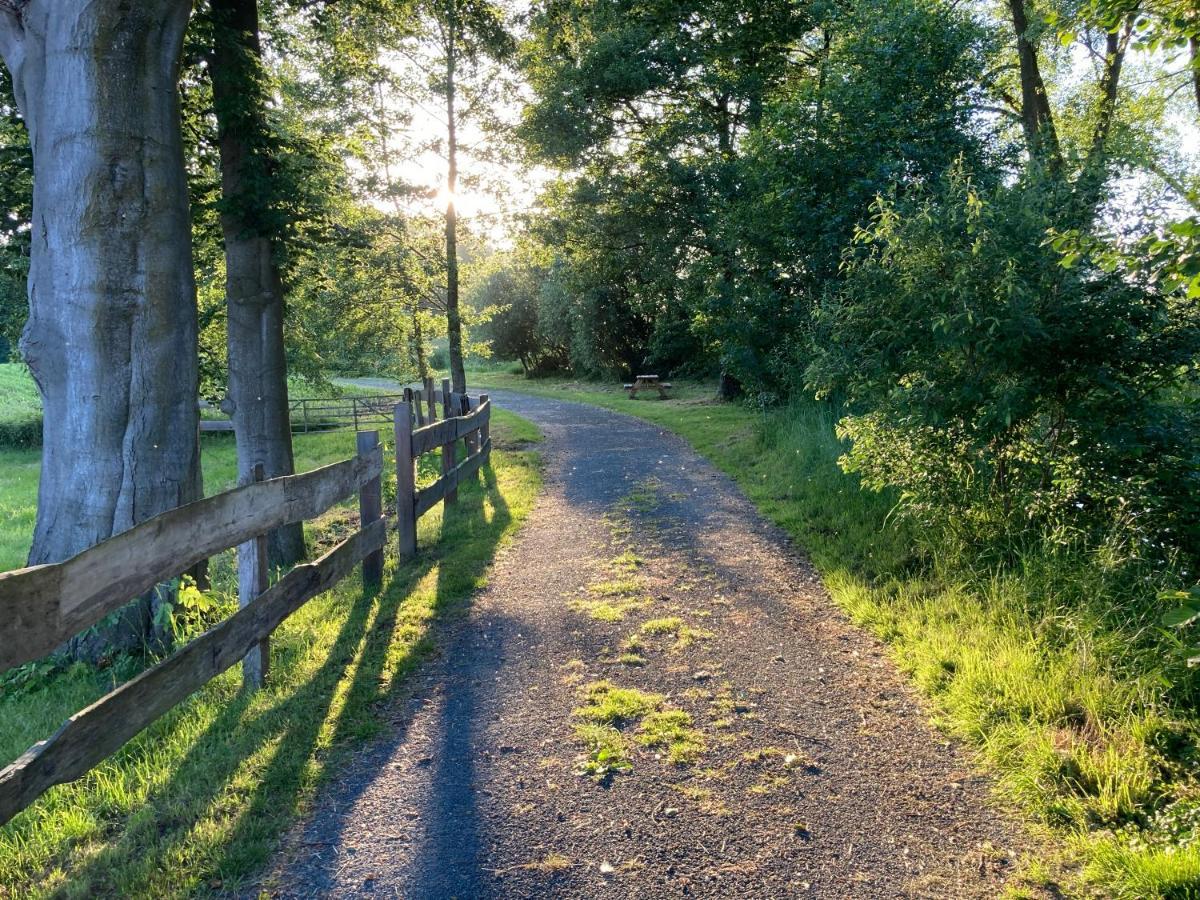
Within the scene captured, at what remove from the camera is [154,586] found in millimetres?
3525

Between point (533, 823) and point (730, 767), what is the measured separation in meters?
1.01

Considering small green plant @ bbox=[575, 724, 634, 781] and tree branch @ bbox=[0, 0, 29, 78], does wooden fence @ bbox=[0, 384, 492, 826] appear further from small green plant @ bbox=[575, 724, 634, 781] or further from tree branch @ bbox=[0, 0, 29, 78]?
tree branch @ bbox=[0, 0, 29, 78]

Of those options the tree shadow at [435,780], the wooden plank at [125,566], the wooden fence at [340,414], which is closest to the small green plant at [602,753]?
the tree shadow at [435,780]

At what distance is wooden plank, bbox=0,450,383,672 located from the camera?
105 inches

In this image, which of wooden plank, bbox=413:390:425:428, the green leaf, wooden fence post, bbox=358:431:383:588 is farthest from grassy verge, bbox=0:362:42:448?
the green leaf

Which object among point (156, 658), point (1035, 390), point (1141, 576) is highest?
point (1035, 390)

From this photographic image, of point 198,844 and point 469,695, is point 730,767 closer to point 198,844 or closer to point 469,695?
point 469,695

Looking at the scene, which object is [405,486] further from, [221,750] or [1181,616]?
[1181,616]

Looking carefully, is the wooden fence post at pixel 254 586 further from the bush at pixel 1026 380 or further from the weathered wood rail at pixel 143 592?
the bush at pixel 1026 380

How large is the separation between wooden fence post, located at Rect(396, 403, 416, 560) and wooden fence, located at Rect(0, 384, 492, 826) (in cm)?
110

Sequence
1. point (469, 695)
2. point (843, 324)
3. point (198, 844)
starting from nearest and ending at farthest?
point (198, 844) → point (469, 695) → point (843, 324)

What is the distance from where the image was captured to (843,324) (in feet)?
23.7

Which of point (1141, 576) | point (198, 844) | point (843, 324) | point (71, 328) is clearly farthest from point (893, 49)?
point (198, 844)

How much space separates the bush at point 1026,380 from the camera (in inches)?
219
